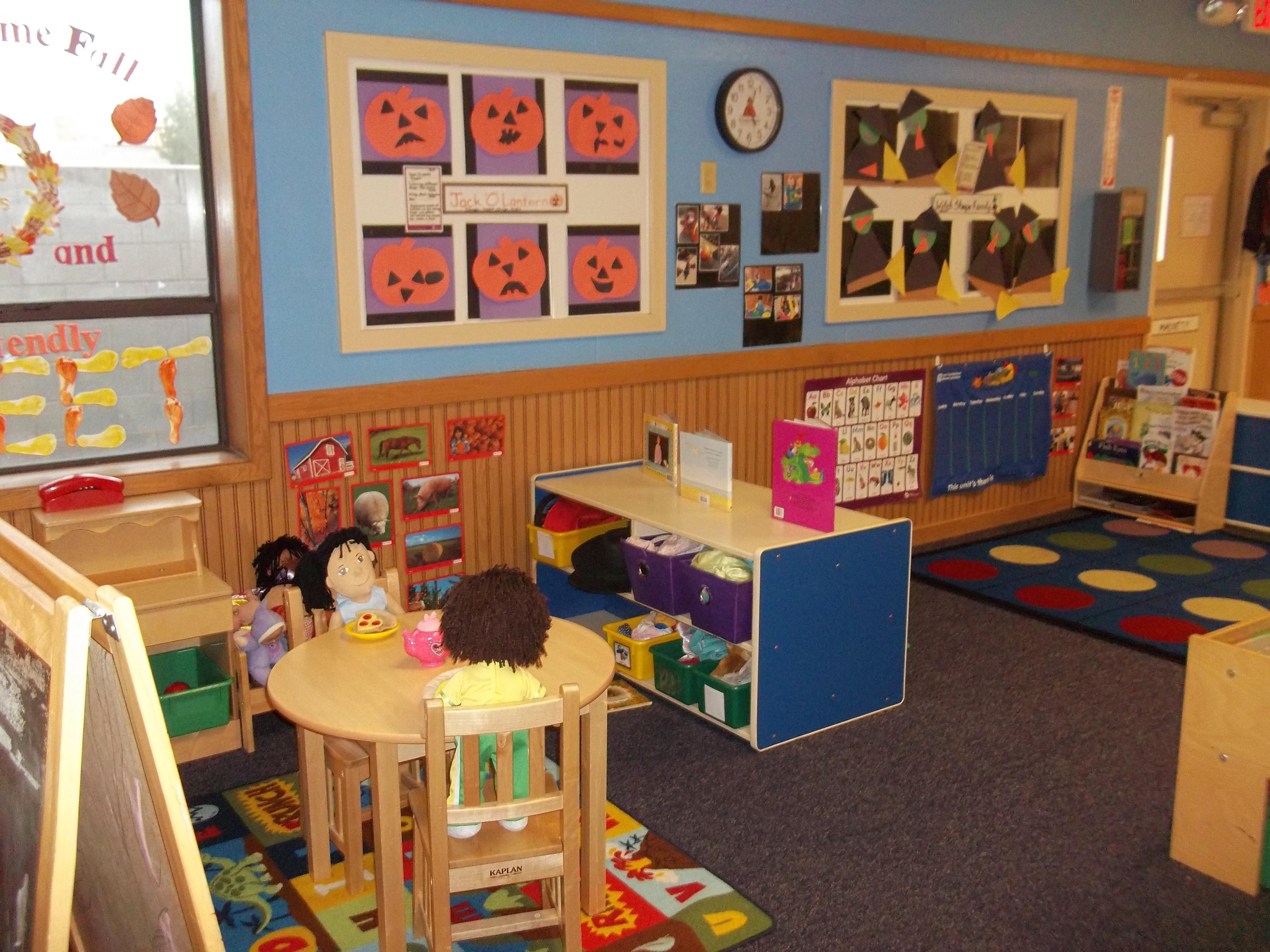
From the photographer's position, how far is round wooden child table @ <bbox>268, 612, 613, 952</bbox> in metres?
2.39

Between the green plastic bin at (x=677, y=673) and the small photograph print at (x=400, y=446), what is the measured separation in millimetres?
1088

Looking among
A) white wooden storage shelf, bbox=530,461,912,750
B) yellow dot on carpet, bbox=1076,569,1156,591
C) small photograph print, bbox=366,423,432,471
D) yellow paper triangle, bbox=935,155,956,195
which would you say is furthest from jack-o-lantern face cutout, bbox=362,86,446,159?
yellow dot on carpet, bbox=1076,569,1156,591

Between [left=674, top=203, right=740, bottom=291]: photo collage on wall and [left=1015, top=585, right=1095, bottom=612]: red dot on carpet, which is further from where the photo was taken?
[left=1015, top=585, right=1095, bottom=612]: red dot on carpet

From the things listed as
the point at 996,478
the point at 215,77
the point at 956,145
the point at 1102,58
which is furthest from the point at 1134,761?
the point at 1102,58

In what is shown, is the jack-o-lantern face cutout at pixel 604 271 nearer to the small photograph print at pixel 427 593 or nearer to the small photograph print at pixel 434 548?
the small photograph print at pixel 434 548

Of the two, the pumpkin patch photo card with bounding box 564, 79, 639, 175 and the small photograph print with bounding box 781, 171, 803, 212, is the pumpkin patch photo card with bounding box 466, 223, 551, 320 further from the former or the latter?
the small photograph print with bounding box 781, 171, 803, 212

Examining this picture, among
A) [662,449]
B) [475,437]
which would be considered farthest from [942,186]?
[475,437]

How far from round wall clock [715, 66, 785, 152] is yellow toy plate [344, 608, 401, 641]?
8.52 ft

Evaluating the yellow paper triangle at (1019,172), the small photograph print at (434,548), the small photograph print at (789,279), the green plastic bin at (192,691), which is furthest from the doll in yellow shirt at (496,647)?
the yellow paper triangle at (1019,172)

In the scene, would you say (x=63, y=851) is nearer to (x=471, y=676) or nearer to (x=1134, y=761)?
(x=471, y=676)

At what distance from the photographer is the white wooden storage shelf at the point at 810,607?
3377mm

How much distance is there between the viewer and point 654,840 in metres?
2.98

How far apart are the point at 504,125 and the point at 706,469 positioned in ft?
4.70

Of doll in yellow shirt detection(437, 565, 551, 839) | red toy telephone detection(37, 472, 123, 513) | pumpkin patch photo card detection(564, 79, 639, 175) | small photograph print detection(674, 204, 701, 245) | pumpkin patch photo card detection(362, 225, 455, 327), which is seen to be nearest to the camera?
doll in yellow shirt detection(437, 565, 551, 839)
